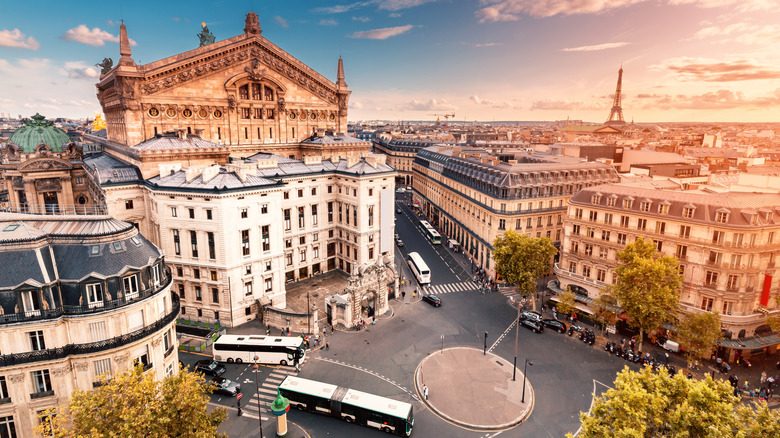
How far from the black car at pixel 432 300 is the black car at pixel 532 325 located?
1342 cm

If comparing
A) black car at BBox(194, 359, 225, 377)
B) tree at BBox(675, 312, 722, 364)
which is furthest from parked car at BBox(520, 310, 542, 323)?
black car at BBox(194, 359, 225, 377)

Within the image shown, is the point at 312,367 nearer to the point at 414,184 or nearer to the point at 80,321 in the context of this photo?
the point at 80,321

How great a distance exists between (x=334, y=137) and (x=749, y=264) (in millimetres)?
73059

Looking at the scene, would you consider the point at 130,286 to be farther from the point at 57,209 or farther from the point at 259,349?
the point at 57,209

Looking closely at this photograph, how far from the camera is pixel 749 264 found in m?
51.6

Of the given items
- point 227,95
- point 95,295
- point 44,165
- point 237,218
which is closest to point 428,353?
point 237,218

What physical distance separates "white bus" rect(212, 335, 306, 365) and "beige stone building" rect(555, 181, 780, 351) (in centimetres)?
4360

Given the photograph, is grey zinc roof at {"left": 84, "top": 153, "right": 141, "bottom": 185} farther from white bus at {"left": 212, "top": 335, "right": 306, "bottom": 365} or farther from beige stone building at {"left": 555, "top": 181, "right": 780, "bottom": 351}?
beige stone building at {"left": 555, "top": 181, "right": 780, "bottom": 351}

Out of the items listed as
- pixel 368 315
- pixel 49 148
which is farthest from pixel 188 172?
pixel 49 148

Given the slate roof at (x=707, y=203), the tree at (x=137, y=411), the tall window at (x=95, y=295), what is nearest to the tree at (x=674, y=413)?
the tree at (x=137, y=411)

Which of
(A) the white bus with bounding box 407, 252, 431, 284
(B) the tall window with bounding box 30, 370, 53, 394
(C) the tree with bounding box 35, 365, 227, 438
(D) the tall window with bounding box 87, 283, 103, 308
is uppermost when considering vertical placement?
(D) the tall window with bounding box 87, 283, 103, 308

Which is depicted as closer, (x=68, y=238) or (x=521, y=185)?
(x=68, y=238)

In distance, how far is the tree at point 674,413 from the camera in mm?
25734

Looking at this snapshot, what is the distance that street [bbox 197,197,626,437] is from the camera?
139 ft
